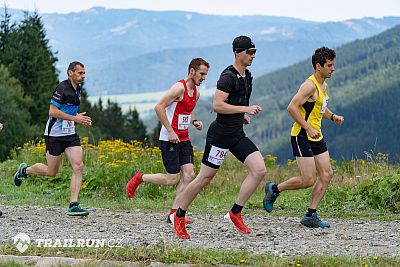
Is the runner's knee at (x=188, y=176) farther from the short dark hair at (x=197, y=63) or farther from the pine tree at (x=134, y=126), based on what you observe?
the pine tree at (x=134, y=126)

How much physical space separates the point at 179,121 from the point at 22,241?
2.63 metres

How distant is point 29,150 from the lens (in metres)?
16.9

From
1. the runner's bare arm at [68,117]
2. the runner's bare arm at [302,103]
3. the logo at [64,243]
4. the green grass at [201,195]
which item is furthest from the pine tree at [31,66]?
the logo at [64,243]

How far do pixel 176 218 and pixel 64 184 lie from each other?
223 inches

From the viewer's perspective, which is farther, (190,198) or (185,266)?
(190,198)

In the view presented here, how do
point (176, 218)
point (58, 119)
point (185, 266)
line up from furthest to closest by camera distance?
point (58, 119) → point (176, 218) → point (185, 266)

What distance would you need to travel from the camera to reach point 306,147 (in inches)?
365

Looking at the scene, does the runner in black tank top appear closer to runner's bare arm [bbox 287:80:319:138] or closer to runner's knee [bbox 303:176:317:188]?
runner's bare arm [bbox 287:80:319:138]

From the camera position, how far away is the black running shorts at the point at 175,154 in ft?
31.7

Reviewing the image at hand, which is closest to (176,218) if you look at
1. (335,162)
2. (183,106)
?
(183,106)

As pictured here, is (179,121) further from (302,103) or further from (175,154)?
(302,103)

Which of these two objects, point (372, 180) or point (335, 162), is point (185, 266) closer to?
point (372, 180)

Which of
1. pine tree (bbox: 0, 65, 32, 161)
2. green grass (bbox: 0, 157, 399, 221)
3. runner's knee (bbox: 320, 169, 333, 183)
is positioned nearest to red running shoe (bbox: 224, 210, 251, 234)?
runner's knee (bbox: 320, 169, 333, 183)

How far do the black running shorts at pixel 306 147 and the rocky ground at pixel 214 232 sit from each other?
92 cm
